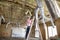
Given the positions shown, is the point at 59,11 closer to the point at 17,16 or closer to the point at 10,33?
the point at 10,33

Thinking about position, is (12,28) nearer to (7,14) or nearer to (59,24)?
(7,14)

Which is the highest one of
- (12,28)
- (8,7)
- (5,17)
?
(8,7)

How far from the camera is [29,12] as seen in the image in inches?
249

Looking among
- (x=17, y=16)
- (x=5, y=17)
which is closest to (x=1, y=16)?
(x=5, y=17)

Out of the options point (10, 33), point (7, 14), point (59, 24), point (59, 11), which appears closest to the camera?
point (59, 24)

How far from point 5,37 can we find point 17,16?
4.42 feet

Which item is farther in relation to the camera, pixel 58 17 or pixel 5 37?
pixel 5 37

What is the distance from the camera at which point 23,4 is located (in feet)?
19.6

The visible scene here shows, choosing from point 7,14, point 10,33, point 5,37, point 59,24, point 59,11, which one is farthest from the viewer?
point 7,14

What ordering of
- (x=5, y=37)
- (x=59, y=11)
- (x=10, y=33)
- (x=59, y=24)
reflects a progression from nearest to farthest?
(x=59, y=24) → (x=59, y=11) → (x=5, y=37) → (x=10, y=33)

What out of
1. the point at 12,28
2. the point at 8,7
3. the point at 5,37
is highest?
the point at 8,7

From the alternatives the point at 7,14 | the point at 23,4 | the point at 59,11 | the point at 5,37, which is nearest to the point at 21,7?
the point at 23,4

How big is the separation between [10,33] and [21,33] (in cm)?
56

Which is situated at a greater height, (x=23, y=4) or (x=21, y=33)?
(x=23, y=4)
